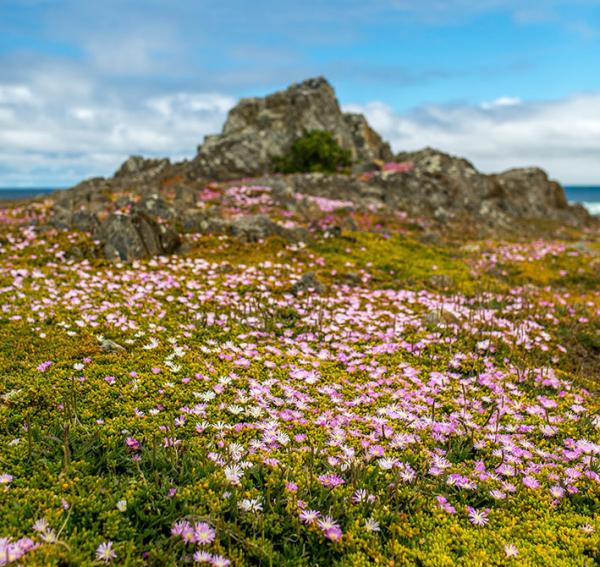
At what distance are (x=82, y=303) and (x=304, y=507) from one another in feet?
23.3

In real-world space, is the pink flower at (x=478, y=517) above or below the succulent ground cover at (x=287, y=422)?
below

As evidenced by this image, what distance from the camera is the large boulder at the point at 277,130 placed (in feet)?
123

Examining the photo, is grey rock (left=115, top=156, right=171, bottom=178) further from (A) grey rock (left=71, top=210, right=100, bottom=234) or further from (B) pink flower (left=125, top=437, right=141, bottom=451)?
(B) pink flower (left=125, top=437, right=141, bottom=451)

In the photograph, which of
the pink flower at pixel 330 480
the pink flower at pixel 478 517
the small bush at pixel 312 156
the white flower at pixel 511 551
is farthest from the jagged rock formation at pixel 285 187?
the white flower at pixel 511 551

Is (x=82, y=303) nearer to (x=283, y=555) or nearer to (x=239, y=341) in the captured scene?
(x=239, y=341)

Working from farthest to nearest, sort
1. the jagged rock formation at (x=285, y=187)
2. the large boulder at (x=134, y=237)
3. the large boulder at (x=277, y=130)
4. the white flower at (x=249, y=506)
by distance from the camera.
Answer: the large boulder at (x=277, y=130)
the jagged rock formation at (x=285, y=187)
the large boulder at (x=134, y=237)
the white flower at (x=249, y=506)

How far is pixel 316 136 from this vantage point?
39.8 metres

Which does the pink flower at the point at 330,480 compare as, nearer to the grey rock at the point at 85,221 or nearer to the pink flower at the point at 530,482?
the pink flower at the point at 530,482

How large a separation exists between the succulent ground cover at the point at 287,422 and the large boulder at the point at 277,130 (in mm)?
25967

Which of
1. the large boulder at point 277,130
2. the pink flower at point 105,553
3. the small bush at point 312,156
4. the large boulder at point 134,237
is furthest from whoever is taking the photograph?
the small bush at point 312,156

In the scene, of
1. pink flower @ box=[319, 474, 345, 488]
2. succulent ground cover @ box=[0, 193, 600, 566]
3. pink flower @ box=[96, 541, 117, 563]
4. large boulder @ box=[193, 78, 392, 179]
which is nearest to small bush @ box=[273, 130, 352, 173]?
large boulder @ box=[193, 78, 392, 179]

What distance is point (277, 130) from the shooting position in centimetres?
4138

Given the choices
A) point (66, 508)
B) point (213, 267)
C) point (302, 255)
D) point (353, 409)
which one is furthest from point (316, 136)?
point (66, 508)

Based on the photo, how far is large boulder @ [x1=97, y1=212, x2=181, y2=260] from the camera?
1356 cm
